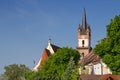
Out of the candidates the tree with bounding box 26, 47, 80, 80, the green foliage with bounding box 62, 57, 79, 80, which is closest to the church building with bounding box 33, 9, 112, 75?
the tree with bounding box 26, 47, 80, 80

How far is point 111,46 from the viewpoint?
62.1 metres

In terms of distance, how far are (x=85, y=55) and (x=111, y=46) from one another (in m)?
47.6

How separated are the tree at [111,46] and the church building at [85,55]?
504 inches

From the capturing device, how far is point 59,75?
7481 cm

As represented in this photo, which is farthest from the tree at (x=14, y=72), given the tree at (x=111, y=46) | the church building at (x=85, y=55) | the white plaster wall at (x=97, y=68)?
the tree at (x=111, y=46)

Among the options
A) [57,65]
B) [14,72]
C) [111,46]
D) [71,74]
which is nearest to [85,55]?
[14,72]

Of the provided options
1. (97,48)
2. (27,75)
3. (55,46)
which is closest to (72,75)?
(97,48)

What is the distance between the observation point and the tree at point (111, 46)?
60094mm

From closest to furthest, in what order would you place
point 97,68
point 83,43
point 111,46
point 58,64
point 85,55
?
1. point 111,46
2. point 58,64
3. point 97,68
4. point 85,55
5. point 83,43

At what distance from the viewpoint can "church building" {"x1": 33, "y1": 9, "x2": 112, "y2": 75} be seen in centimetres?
7925

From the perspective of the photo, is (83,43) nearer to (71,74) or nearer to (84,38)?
(84,38)

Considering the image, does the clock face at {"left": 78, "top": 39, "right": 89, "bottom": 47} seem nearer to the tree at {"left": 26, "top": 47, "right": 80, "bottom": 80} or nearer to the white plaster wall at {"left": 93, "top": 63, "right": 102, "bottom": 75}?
the white plaster wall at {"left": 93, "top": 63, "right": 102, "bottom": 75}

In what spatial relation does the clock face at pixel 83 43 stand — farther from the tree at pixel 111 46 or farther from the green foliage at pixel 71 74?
the tree at pixel 111 46

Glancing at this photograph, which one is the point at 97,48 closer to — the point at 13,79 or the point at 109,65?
the point at 109,65
